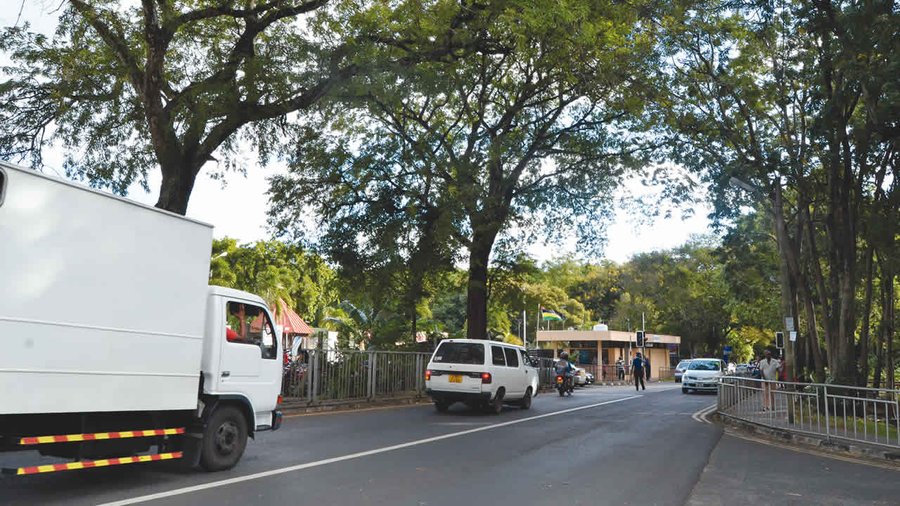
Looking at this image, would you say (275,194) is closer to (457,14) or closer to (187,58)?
(187,58)

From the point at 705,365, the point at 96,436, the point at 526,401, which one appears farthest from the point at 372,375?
the point at 705,365

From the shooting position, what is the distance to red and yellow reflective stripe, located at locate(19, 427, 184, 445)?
6284 millimetres

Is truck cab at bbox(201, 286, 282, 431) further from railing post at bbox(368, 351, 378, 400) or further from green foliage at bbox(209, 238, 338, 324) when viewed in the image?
green foliage at bbox(209, 238, 338, 324)

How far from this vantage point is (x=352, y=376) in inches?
723

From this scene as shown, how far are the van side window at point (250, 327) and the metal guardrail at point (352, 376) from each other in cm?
737

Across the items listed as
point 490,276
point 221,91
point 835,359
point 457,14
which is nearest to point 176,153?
point 221,91

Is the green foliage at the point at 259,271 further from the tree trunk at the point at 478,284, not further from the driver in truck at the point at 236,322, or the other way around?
the driver in truck at the point at 236,322

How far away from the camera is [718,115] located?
19.5m

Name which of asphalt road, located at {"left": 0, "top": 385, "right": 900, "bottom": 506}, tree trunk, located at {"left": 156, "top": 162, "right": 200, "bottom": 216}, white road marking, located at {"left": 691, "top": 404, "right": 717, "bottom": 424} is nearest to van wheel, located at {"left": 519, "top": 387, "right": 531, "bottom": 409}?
white road marking, located at {"left": 691, "top": 404, "right": 717, "bottom": 424}

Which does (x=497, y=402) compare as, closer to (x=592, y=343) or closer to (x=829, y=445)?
(x=829, y=445)

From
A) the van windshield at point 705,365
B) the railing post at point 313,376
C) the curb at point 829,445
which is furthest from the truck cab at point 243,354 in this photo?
the van windshield at point 705,365

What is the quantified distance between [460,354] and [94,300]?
37.2 feet

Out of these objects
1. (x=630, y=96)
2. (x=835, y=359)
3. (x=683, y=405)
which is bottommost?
(x=683, y=405)

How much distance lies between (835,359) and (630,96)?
26.9 feet
